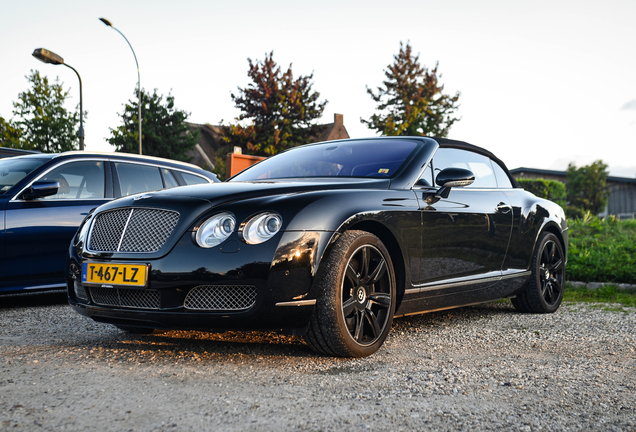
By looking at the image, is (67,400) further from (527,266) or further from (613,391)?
(527,266)

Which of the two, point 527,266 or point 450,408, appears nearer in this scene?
point 450,408

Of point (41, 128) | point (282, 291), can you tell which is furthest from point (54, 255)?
point (41, 128)

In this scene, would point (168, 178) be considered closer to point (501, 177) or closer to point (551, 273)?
point (501, 177)

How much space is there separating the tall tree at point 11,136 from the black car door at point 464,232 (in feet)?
92.1

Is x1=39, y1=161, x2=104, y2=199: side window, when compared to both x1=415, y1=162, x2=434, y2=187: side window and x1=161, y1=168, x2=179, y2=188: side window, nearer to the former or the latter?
x1=161, y1=168, x2=179, y2=188: side window

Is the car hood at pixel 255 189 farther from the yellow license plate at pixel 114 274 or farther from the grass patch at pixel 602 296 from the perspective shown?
the grass patch at pixel 602 296

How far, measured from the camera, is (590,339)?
445 centimetres

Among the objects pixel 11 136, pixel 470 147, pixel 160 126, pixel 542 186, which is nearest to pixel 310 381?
pixel 470 147

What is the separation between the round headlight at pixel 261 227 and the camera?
331 centimetres

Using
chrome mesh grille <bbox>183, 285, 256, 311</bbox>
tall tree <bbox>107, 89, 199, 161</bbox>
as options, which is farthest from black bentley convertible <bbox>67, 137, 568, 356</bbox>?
tall tree <bbox>107, 89, 199, 161</bbox>

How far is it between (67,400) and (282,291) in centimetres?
116

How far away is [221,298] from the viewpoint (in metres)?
3.35

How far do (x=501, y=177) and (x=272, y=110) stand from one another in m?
31.7

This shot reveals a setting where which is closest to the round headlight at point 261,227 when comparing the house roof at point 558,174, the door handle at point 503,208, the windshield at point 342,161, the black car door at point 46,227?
the windshield at point 342,161
